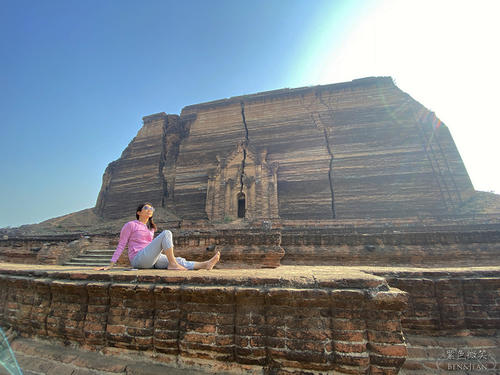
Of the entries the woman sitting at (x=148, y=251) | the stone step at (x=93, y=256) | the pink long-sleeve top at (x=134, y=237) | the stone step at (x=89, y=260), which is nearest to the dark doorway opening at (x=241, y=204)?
the stone step at (x=93, y=256)

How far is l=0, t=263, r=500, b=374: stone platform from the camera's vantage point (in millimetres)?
1489

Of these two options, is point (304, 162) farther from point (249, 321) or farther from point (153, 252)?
point (249, 321)

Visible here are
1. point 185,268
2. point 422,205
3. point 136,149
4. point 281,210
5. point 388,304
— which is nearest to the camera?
point 388,304

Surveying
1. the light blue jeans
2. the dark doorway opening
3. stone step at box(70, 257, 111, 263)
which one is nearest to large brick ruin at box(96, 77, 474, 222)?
the dark doorway opening

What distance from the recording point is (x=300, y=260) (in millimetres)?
5418

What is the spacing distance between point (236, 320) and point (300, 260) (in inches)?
161

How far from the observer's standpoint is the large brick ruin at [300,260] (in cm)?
155

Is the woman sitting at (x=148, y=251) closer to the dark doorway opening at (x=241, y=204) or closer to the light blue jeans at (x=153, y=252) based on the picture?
the light blue jeans at (x=153, y=252)

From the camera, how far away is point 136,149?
18.1 m

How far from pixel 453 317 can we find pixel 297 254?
3395 mm

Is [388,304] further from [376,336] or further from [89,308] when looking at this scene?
[89,308]

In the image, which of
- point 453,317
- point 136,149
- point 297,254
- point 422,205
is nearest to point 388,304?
point 453,317

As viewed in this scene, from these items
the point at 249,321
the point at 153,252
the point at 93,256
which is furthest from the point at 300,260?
the point at 93,256

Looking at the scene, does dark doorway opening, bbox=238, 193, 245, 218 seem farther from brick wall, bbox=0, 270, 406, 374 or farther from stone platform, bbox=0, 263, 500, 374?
brick wall, bbox=0, 270, 406, 374
